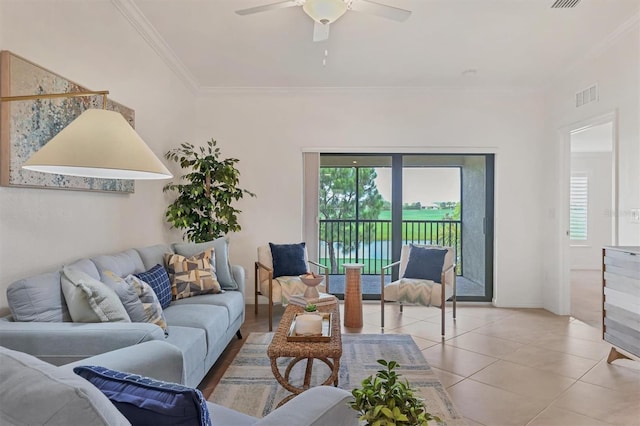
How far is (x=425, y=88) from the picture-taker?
4.71 meters

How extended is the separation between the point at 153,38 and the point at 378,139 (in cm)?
277

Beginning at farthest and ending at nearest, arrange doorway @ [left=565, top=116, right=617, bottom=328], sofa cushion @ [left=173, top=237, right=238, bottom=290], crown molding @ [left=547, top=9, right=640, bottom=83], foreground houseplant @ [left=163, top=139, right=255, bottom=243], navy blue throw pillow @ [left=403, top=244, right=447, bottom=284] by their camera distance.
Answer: doorway @ [left=565, top=116, right=617, bottom=328], navy blue throw pillow @ [left=403, top=244, right=447, bottom=284], foreground houseplant @ [left=163, top=139, right=255, bottom=243], sofa cushion @ [left=173, top=237, right=238, bottom=290], crown molding @ [left=547, top=9, right=640, bottom=83]

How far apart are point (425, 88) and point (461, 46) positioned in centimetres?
115

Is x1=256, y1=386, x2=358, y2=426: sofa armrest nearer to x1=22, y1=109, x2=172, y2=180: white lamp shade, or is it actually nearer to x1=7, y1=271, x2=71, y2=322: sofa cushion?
x1=22, y1=109, x2=172, y2=180: white lamp shade

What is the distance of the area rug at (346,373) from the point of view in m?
2.31

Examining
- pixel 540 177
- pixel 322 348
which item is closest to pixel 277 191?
pixel 322 348

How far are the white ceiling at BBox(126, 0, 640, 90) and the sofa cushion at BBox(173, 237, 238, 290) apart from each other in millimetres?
1921

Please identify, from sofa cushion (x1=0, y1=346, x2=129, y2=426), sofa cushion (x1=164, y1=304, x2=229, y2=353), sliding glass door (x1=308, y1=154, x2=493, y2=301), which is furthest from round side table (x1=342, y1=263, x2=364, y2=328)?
sofa cushion (x1=0, y1=346, x2=129, y2=426)

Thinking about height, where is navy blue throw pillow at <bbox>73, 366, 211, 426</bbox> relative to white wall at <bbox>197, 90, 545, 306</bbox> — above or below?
below

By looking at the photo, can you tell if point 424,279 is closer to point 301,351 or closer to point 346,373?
point 346,373

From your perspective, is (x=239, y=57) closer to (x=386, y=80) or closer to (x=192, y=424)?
(x=386, y=80)

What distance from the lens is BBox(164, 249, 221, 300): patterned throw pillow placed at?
3.02 meters

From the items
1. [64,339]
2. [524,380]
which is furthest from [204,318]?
[524,380]

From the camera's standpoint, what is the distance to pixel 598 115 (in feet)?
12.0
